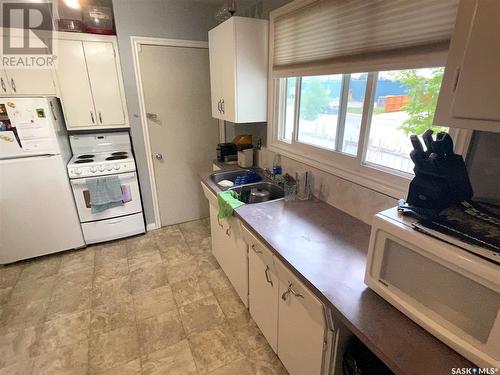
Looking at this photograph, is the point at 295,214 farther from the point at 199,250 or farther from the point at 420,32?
the point at 199,250

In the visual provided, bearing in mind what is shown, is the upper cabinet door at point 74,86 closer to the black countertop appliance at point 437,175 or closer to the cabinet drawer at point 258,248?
the cabinet drawer at point 258,248

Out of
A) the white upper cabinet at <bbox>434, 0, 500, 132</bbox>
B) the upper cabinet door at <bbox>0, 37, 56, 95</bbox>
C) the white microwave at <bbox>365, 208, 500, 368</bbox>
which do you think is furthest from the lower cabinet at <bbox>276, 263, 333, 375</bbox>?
the upper cabinet door at <bbox>0, 37, 56, 95</bbox>

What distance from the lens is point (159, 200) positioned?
10.3 feet

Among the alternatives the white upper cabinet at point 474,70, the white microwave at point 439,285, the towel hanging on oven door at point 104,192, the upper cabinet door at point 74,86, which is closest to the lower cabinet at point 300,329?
the white microwave at point 439,285

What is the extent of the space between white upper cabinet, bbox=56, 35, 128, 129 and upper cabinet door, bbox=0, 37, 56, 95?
89 mm

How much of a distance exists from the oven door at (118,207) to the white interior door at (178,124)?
295 millimetres

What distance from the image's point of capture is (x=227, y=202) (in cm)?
176

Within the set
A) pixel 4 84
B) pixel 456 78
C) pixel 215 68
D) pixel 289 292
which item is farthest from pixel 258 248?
pixel 4 84

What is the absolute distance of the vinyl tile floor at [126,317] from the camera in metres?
1.63

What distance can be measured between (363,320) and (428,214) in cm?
41

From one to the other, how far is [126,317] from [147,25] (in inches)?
104

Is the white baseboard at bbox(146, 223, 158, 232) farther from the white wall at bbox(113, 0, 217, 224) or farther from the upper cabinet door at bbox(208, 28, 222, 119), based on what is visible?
the upper cabinet door at bbox(208, 28, 222, 119)

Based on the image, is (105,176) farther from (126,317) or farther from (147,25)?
(147,25)

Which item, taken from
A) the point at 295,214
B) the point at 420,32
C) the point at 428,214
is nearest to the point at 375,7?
the point at 420,32
